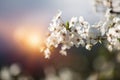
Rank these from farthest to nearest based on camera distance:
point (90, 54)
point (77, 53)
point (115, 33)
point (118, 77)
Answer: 1. point (77, 53)
2. point (90, 54)
3. point (118, 77)
4. point (115, 33)

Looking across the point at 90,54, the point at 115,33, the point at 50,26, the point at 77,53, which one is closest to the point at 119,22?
the point at 115,33

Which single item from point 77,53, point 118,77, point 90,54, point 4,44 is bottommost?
point 118,77

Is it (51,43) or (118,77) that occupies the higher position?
(118,77)

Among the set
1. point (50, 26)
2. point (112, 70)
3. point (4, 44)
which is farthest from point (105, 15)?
point (4, 44)

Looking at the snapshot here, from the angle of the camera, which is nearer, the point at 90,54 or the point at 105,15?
the point at 105,15

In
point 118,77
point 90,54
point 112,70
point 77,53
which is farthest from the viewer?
point 77,53

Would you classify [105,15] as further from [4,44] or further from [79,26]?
[4,44]
